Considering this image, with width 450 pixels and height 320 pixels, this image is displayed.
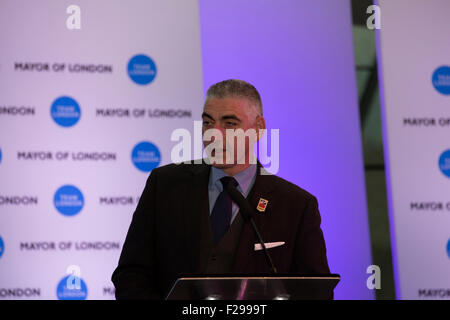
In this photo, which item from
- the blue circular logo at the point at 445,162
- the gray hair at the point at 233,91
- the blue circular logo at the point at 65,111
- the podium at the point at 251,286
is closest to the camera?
the podium at the point at 251,286

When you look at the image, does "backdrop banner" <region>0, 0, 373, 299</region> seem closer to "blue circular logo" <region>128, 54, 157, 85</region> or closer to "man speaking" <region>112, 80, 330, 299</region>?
"blue circular logo" <region>128, 54, 157, 85</region>

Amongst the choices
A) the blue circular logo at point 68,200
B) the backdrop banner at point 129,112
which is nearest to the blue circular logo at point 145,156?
the backdrop banner at point 129,112

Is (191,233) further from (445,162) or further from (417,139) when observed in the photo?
(445,162)

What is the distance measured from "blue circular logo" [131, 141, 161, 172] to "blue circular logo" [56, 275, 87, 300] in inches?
31.7

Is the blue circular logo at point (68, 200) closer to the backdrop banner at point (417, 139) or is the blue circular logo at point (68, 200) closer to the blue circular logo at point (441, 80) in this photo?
the backdrop banner at point (417, 139)

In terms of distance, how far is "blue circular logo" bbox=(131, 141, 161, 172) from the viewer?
4.35m

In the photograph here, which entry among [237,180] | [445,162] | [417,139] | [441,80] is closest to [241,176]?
[237,180]

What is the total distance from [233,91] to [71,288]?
1790mm

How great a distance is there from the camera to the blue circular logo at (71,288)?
4172mm

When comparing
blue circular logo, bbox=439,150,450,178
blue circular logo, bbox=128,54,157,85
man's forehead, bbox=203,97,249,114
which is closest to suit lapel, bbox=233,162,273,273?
man's forehead, bbox=203,97,249,114

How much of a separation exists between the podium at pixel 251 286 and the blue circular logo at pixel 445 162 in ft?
9.14

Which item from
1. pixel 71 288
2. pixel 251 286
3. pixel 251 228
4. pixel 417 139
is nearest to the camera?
pixel 251 286

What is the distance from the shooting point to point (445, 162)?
183 inches

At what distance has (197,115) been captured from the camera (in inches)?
173
